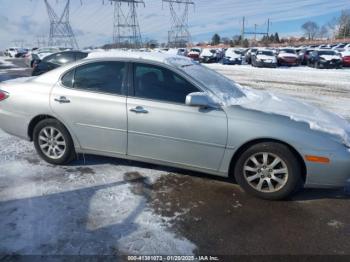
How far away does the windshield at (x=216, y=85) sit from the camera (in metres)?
4.11

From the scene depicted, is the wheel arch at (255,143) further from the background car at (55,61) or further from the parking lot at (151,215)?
the background car at (55,61)

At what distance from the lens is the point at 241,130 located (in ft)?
12.7

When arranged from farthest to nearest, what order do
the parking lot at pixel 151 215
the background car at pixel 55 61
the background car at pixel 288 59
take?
the background car at pixel 288 59, the background car at pixel 55 61, the parking lot at pixel 151 215

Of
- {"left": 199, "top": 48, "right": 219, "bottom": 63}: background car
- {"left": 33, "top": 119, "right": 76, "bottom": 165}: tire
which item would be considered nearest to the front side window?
{"left": 33, "top": 119, "right": 76, "bottom": 165}: tire

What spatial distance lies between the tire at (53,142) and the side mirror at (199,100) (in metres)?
1.77

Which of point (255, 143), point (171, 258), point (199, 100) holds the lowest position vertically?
point (171, 258)

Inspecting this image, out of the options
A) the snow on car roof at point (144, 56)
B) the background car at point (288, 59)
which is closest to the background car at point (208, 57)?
the background car at point (288, 59)

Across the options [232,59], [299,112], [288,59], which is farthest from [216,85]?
[232,59]

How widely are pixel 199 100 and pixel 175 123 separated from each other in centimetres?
40

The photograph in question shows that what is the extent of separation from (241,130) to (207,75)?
3.57ft

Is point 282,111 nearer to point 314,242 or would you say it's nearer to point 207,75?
point 207,75

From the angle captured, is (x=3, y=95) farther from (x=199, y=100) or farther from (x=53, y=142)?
(x=199, y=100)

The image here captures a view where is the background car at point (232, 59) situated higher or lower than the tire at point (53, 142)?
higher

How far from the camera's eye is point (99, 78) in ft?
14.7
